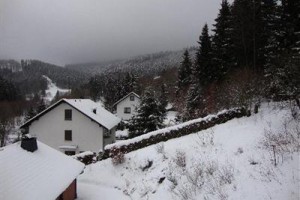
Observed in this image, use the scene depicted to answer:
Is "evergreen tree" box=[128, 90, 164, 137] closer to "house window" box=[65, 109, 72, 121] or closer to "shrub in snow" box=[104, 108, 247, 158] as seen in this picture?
"house window" box=[65, 109, 72, 121]

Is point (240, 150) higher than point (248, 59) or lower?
lower

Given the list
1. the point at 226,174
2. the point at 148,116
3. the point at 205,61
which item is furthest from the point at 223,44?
the point at 226,174

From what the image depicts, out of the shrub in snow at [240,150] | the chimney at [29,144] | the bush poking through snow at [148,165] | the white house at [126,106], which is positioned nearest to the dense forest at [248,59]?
the shrub in snow at [240,150]

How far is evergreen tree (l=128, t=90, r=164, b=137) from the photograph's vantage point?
117ft

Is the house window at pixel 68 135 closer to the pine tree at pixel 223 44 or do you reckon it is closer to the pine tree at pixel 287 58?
the pine tree at pixel 223 44

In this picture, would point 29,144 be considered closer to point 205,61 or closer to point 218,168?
point 218,168

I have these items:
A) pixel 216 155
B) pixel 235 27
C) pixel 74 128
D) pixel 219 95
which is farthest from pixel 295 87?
pixel 74 128

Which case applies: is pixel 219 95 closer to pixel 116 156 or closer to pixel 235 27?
pixel 235 27

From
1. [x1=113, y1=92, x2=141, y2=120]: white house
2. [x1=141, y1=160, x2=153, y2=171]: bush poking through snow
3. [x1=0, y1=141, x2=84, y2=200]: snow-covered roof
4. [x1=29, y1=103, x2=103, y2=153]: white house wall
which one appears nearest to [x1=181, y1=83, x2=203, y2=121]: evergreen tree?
[x1=29, y1=103, x2=103, y2=153]: white house wall

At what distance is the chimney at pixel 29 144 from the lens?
16.6 metres

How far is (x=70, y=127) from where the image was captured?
3569 cm

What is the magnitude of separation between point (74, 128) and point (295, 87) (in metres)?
25.7

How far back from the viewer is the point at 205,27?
1716 inches

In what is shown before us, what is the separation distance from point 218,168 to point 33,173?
8238 millimetres
